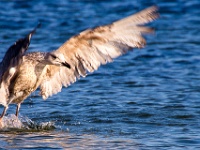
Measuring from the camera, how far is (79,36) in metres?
7.93

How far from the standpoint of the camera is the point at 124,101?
31.9 feet

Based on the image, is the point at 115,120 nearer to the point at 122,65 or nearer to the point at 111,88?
the point at 111,88

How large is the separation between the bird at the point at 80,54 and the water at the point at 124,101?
21.9 inches

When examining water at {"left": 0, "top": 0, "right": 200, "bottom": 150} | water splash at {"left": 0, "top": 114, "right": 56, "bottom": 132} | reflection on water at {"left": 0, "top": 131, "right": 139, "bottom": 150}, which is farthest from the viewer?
water splash at {"left": 0, "top": 114, "right": 56, "bottom": 132}

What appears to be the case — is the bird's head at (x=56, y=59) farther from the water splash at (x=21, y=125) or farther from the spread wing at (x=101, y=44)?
the water splash at (x=21, y=125)

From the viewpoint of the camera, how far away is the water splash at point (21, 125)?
8320mm

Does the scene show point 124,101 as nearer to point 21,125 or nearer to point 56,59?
point 21,125

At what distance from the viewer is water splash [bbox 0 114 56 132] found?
832 cm

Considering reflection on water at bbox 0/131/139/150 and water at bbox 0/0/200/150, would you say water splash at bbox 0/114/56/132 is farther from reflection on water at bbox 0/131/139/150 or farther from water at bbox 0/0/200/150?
reflection on water at bbox 0/131/139/150

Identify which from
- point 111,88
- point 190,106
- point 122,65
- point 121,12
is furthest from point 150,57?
point 121,12

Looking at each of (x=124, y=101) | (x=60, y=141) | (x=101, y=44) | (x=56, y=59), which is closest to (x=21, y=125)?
(x=60, y=141)

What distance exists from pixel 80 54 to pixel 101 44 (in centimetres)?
28

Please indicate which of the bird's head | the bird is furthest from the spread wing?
the bird's head

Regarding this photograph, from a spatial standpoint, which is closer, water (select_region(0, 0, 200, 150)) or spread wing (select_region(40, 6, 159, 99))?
water (select_region(0, 0, 200, 150))
